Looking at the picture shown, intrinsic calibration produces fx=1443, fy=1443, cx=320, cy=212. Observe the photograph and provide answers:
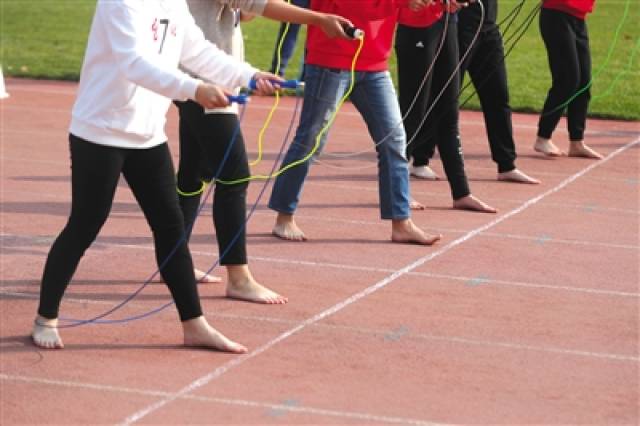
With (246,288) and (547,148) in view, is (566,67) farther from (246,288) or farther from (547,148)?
(246,288)

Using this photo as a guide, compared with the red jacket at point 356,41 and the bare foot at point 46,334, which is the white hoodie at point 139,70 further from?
the red jacket at point 356,41

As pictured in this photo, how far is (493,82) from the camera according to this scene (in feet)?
37.0

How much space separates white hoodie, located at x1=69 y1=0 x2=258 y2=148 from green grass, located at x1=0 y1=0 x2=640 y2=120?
951 centimetres

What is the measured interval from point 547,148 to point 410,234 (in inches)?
159

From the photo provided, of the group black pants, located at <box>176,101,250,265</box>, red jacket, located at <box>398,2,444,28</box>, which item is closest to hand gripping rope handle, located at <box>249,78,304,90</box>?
black pants, located at <box>176,101,250,265</box>

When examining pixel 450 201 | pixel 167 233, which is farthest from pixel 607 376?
pixel 450 201

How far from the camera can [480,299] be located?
787 centimetres

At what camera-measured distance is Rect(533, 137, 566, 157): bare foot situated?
12891 millimetres

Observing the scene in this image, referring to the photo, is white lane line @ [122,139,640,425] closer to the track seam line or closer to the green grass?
the track seam line

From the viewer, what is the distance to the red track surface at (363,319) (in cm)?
605

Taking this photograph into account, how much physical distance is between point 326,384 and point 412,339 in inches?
33.9

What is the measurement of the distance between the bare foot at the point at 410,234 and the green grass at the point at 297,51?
6.91 meters

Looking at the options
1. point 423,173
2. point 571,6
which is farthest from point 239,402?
point 571,6

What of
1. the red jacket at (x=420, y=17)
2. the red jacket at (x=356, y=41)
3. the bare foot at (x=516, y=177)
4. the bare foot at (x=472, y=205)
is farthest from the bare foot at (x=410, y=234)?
the bare foot at (x=516, y=177)
